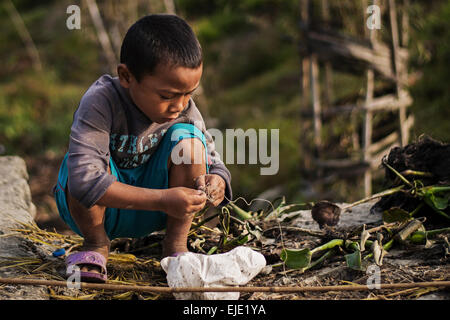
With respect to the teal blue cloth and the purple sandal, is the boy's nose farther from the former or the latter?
the purple sandal

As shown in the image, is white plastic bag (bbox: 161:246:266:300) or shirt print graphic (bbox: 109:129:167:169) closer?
white plastic bag (bbox: 161:246:266:300)

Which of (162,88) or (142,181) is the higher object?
(162,88)

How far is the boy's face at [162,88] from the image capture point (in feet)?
4.90

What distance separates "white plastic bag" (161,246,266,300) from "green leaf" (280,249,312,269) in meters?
0.09

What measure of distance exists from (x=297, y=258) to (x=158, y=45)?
30.6 inches

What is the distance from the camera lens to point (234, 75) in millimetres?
8805

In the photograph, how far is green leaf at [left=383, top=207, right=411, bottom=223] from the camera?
1.78 meters

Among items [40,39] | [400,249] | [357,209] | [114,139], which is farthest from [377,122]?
[40,39]

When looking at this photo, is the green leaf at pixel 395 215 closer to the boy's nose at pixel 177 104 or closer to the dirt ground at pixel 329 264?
the dirt ground at pixel 329 264

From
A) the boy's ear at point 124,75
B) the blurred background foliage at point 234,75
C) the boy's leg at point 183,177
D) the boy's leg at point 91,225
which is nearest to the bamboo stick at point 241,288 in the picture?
the boy's leg at point 91,225

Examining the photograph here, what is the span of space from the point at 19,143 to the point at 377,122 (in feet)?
16.9

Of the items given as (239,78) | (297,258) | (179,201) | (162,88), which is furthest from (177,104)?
(239,78)

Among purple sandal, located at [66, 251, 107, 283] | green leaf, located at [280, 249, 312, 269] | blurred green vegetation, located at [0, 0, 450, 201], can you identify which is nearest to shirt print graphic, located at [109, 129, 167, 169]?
purple sandal, located at [66, 251, 107, 283]

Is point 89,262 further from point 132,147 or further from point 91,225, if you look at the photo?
point 132,147
